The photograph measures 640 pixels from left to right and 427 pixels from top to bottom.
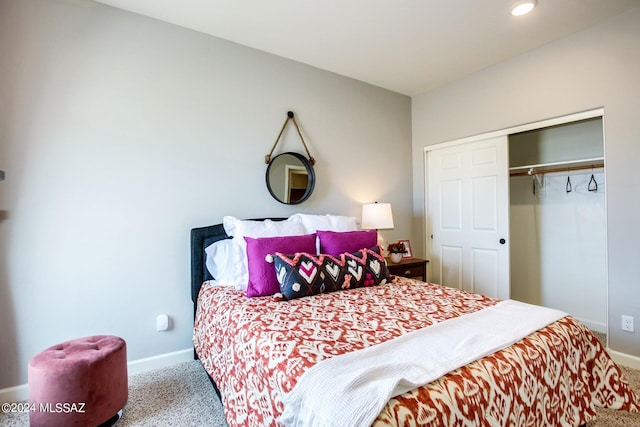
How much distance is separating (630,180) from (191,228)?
3408 millimetres

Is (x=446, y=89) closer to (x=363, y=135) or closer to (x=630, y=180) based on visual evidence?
(x=363, y=135)

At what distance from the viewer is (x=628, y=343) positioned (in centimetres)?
238

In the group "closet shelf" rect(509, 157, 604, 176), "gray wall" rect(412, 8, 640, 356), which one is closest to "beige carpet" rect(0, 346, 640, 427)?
"gray wall" rect(412, 8, 640, 356)

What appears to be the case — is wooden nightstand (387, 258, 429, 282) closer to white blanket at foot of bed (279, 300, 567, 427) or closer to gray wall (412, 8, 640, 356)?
gray wall (412, 8, 640, 356)

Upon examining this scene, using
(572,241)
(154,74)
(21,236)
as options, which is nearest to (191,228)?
(21,236)

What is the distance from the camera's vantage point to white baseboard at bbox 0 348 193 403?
1.96 meters

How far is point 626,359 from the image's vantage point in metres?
2.38

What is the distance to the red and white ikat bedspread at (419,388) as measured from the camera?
1.02 meters

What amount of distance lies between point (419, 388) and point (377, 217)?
230cm

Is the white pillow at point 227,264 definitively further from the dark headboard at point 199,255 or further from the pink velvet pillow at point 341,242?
the pink velvet pillow at point 341,242

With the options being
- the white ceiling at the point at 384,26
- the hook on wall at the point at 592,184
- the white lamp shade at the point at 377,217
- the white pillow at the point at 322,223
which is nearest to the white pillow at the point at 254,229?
the white pillow at the point at 322,223

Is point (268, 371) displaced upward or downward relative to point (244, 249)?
downward

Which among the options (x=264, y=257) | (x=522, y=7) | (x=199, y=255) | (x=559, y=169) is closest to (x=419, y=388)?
(x=264, y=257)

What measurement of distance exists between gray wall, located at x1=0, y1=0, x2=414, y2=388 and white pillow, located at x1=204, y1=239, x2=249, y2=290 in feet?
0.79
